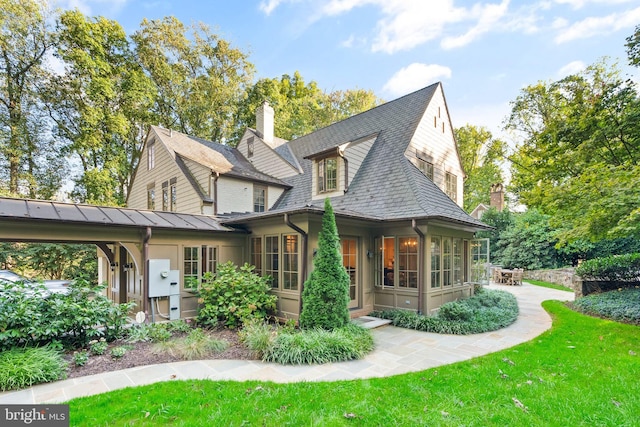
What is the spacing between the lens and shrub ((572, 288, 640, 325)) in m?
7.29

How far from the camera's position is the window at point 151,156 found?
12.6 m

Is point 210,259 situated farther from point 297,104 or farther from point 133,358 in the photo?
point 297,104

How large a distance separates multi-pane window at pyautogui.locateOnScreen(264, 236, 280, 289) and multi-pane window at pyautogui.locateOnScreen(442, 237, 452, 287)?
4.52 m

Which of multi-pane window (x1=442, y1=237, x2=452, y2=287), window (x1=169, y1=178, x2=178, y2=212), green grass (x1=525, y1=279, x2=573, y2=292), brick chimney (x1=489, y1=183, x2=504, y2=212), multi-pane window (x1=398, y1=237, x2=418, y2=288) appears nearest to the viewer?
multi-pane window (x1=398, y1=237, x2=418, y2=288)

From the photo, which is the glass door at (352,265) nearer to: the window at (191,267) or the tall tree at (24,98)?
the window at (191,267)

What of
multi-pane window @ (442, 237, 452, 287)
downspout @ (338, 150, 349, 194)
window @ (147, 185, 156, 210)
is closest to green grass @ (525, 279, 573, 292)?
multi-pane window @ (442, 237, 452, 287)

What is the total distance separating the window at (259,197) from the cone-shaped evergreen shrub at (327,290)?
5570 millimetres

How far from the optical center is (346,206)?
360 inches

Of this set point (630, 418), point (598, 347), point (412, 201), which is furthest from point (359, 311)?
point (630, 418)

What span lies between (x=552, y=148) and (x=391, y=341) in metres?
8.87

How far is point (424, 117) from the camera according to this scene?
10383 millimetres

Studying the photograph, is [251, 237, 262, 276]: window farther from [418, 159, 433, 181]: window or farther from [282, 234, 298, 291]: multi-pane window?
[418, 159, 433, 181]: window

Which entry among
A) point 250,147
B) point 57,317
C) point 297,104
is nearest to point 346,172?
point 250,147

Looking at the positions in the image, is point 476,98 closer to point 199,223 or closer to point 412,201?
point 412,201
